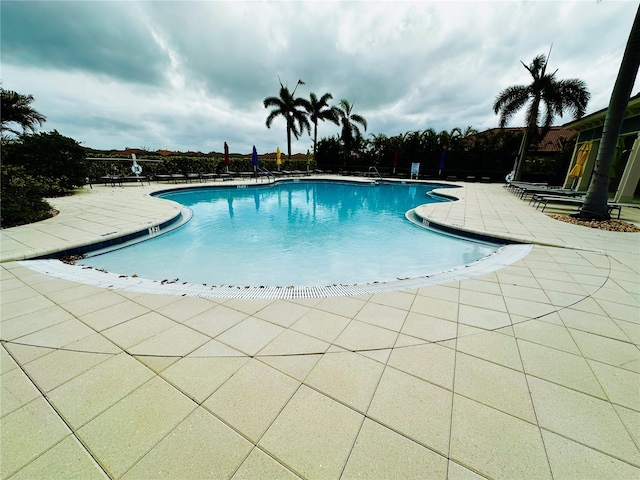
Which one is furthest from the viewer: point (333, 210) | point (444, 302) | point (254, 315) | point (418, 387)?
point (333, 210)

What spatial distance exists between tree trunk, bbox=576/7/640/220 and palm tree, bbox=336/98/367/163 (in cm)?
2095

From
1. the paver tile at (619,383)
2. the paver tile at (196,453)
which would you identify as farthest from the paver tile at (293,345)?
the paver tile at (619,383)

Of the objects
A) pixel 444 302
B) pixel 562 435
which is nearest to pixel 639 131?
pixel 444 302

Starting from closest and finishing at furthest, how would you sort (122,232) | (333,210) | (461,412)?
1. (461,412)
2. (122,232)
3. (333,210)

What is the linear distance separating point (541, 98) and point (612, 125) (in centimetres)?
1291

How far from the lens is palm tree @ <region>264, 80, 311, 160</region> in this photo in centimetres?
2430

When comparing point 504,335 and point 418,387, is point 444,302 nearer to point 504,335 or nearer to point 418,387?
Answer: point 504,335

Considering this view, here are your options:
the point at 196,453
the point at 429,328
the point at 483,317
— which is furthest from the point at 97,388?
the point at 483,317

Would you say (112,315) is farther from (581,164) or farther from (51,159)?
(581,164)

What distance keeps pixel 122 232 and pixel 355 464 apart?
23.0 ft

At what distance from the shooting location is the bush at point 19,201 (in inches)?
238

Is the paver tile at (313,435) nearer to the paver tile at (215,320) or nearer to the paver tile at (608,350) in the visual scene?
the paver tile at (215,320)

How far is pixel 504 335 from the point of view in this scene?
2479 millimetres

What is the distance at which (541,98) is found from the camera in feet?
54.1
